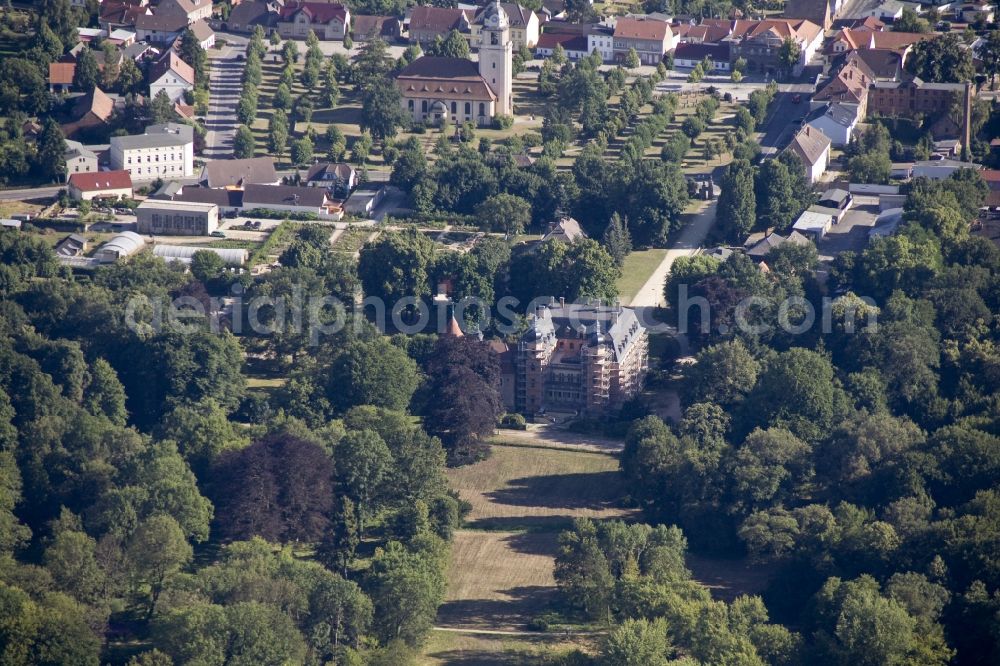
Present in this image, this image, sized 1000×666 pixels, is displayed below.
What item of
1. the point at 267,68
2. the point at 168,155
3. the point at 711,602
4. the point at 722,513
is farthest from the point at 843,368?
the point at 267,68

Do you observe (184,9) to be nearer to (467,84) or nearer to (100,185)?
(467,84)

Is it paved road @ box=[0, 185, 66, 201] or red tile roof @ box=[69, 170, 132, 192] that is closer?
red tile roof @ box=[69, 170, 132, 192]

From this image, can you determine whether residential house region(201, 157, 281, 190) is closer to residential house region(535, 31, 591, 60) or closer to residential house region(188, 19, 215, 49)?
residential house region(188, 19, 215, 49)

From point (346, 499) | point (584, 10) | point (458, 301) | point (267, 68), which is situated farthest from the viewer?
point (584, 10)

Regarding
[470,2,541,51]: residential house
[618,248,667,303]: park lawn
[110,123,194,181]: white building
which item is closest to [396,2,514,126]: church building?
[470,2,541,51]: residential house

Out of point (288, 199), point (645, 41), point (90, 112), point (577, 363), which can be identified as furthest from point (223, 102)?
point (577, 363)

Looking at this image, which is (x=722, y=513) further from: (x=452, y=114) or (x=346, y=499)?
(x=452, y=114)

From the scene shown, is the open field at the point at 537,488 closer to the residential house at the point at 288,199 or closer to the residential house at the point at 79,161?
the residential house at the point at 288,199
